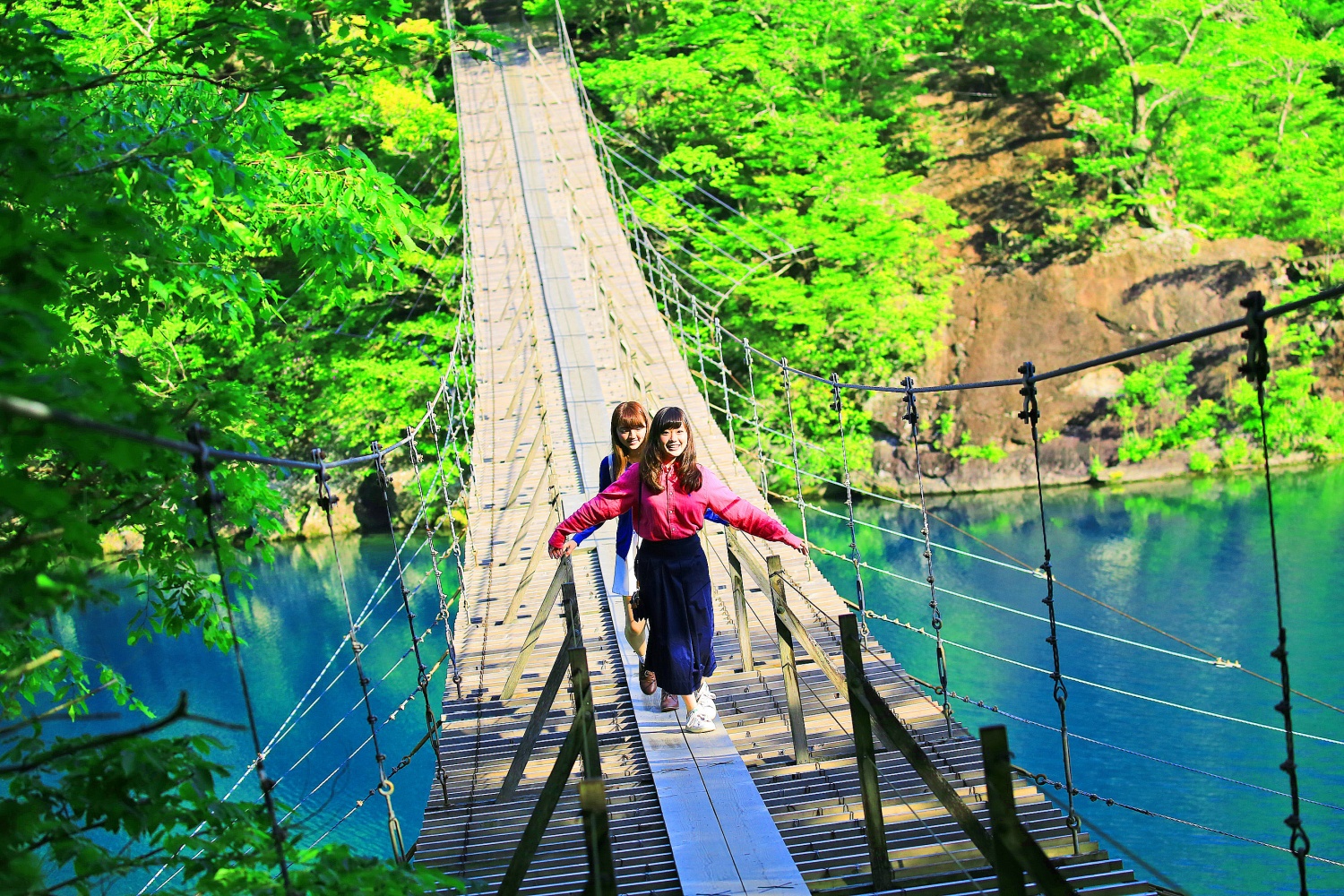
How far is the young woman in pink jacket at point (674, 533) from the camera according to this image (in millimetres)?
2838

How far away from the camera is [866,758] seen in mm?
2303

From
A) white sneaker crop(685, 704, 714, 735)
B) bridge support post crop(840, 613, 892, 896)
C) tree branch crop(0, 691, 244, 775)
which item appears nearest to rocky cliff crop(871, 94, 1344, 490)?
white sneaker crop(685, 704, 714, 735)

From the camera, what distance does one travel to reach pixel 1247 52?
10.4 meters

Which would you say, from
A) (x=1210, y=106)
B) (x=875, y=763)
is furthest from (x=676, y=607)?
(x=1210, y=106)

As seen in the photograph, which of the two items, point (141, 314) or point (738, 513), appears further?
point (738, 513)

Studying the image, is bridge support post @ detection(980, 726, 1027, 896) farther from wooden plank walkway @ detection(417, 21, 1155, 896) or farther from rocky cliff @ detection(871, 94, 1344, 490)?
rocky cliff @ detection(871, 94, 1344, 490)

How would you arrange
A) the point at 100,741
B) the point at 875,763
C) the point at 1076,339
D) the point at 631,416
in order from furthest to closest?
the point at 1076,339
the point at 631,416
the point at 875,763
the point at 100,741

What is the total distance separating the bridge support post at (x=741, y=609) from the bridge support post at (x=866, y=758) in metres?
1.07

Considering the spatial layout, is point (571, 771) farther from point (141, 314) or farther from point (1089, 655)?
point (1089, 655)

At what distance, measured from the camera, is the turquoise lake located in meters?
5.52

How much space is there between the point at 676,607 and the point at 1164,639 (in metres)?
5.26

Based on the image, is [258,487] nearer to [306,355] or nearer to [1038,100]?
[306,355]

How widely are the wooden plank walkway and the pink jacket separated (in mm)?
585

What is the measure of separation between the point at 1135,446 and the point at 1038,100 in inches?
174
